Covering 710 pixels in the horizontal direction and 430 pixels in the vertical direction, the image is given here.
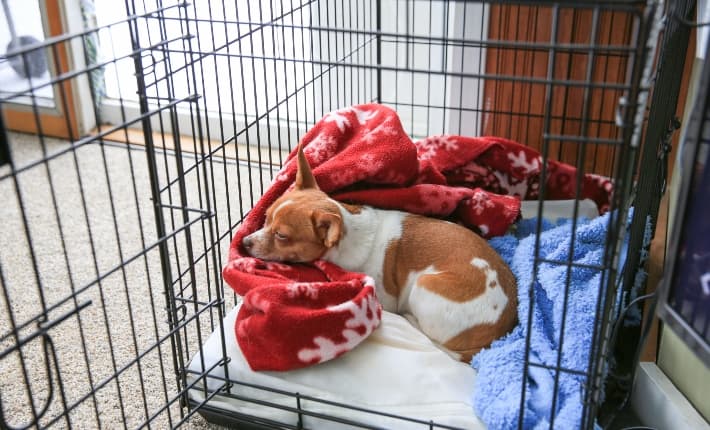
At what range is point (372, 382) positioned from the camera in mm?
1636

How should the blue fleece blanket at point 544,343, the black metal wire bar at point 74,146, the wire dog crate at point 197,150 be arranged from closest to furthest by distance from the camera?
the black metal wire bar at point 74,146 → the wire dog crate at point 197,150 → the blue fleece blanket at point 544,343

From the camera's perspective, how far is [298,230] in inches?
72.1

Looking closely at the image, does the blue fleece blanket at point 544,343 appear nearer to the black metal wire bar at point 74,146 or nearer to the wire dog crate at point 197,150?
the wire dog crate at point 197,150

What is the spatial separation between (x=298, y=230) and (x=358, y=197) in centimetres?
29

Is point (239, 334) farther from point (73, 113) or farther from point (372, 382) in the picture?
point (73, 113)

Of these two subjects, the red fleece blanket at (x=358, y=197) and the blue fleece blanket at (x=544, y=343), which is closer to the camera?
the blue fleece blanket at (x=544, y=343)

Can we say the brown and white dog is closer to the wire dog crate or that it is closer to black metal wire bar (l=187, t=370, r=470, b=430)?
the wire dog crate

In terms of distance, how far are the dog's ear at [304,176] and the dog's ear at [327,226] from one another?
144 mm

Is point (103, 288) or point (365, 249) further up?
point (365, 249)

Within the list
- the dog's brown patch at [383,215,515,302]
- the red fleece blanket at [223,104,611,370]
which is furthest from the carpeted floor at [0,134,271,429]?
the dog's brown patch at [383,215,515,302]

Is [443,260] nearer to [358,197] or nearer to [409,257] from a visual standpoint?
[409,257]

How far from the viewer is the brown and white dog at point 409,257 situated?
1747 mm

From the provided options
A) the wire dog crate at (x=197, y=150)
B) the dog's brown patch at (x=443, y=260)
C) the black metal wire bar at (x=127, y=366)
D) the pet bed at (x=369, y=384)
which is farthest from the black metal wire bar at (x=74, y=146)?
the dog's brown patch at (x=443, y=260)

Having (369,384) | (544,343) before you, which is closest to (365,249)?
(369,384)
